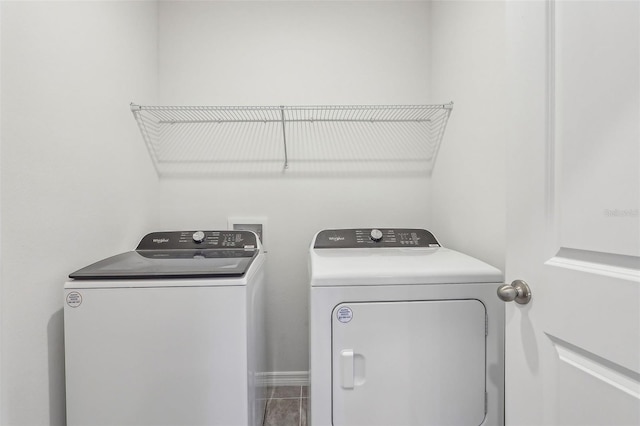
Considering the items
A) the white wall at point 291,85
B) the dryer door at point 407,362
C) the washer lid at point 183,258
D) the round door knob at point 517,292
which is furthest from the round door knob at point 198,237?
the round door knob at point 517,292

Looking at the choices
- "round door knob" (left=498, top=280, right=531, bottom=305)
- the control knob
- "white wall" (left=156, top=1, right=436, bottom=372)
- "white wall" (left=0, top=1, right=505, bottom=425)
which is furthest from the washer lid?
"round door knob" (left=498, top=280, right=531, bottom=305)

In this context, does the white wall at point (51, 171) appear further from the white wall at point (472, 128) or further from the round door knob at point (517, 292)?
the white wall at point (472, 128)

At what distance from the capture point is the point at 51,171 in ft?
3.58

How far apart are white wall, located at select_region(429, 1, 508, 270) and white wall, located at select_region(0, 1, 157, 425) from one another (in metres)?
1.70

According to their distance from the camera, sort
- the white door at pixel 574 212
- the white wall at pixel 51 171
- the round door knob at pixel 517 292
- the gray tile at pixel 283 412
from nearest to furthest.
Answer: the white door at pixel 574 212 → the round door knob at pixel 517 292 → the white wall at pixel 51 171 → the gray tile at pixel 283 412

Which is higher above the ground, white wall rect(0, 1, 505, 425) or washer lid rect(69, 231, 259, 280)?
white wall rect(0, 1, 505, 425)

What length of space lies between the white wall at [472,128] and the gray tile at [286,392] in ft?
4.47

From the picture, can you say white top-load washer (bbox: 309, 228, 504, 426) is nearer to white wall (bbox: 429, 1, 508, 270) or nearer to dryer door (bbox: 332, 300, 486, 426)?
dryer door (bbox: 332, 300, 486, 426)

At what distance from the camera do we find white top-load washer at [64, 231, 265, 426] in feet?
3.43

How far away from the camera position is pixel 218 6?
Answer: 76.1 inches

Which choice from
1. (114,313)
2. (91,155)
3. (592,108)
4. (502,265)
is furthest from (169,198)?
(592,108)

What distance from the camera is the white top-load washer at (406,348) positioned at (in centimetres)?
107

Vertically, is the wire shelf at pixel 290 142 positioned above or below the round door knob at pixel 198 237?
above

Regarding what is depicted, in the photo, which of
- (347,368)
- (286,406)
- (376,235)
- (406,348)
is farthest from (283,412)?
(376,235)
